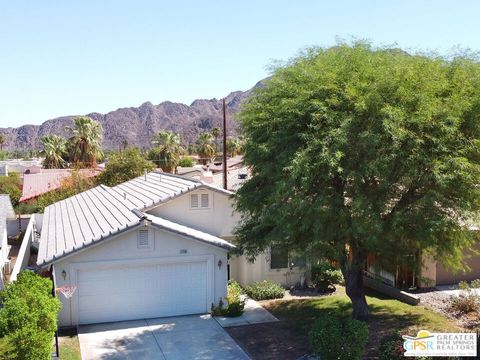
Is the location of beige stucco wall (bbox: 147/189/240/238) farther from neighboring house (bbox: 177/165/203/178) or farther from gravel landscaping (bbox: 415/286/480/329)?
neighboring house (bbox: 177/165/203/178)

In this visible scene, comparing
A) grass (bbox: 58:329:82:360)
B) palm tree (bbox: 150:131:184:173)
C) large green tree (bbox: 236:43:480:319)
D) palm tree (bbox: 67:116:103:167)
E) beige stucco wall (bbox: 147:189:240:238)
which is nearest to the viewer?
large green tree (bbox: 236:43:480:319)

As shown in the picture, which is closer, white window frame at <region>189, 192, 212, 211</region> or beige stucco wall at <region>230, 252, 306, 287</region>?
white window frame at <region>189, 192, 212, 211</region>

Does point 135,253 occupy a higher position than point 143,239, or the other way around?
point 143,239

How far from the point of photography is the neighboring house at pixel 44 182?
40.0m

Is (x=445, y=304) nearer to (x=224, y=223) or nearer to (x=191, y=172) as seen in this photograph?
(x=224, y=223)

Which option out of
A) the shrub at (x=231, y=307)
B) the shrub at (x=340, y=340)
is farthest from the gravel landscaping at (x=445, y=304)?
the shrub at (x=231, y=307)

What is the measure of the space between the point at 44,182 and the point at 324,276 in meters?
30.2

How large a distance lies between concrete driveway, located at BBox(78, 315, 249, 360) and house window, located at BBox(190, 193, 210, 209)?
15.5 ft

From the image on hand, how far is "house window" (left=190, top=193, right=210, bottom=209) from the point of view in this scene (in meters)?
20.8

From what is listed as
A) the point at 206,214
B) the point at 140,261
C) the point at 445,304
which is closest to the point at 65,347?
the point at 140,261

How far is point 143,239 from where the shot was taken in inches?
699

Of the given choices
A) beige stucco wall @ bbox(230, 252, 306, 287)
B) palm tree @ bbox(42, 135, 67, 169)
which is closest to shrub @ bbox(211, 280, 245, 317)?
beige stucco wall @ bbox(230, 252, 306, 287)

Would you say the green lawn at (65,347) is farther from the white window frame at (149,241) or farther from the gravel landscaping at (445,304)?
the gravel landscaping at (445,304)

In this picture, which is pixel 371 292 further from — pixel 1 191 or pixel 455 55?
pixel 1 191
